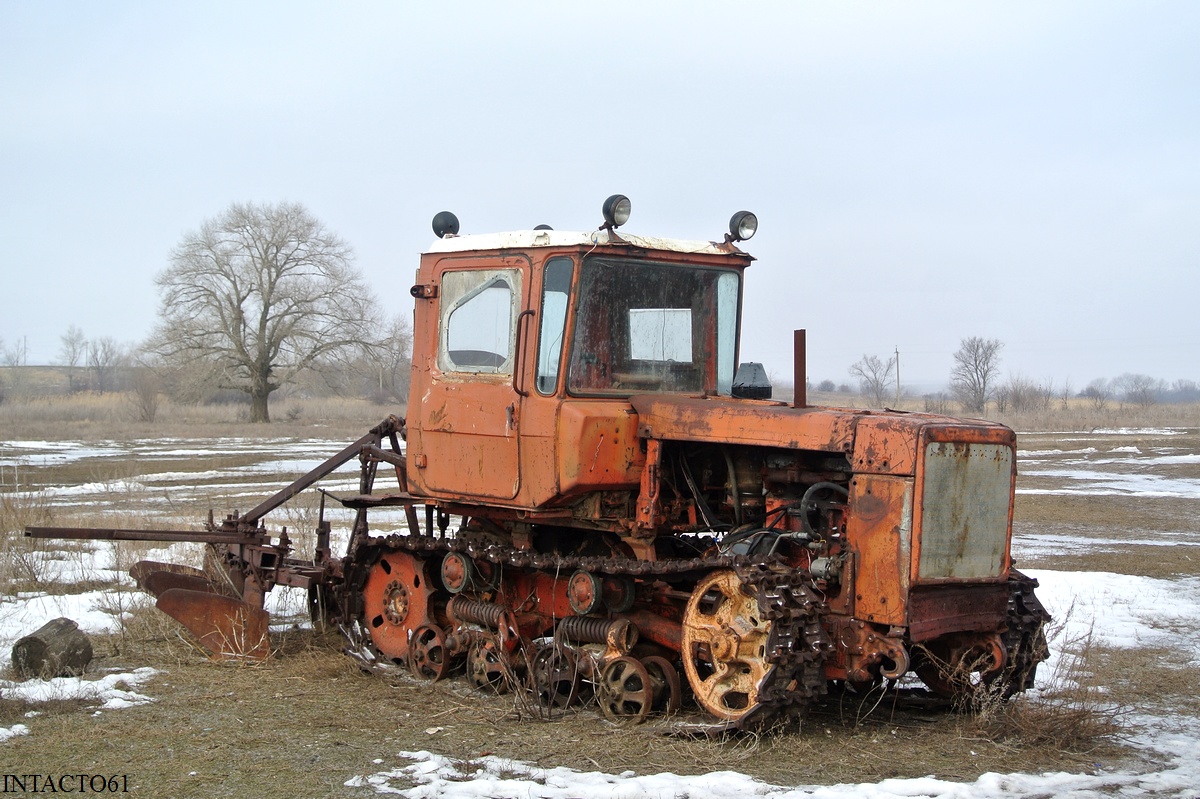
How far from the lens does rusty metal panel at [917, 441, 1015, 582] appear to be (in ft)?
21.0

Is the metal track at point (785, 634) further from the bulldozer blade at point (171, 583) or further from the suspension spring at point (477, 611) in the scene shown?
the bulldozer blade at point (171, 583)

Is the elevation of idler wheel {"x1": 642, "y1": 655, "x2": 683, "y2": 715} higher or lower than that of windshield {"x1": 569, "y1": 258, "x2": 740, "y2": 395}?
lower

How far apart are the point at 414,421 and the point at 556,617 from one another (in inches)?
65.9

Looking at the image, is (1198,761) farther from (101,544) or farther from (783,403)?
(101,544)

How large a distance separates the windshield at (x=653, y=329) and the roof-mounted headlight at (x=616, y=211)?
0.24 meters

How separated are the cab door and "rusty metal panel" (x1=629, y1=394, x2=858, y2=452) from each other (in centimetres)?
87

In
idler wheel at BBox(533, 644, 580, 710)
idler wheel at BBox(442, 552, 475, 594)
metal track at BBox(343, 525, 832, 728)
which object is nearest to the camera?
metal track at BBox(343, 525, 832, 728)

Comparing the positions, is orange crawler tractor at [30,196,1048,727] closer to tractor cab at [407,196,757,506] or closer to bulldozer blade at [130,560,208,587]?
tractor cab at [407,196,757,506]

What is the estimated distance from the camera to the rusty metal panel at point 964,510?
639 centimetres

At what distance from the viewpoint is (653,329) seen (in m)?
7.90

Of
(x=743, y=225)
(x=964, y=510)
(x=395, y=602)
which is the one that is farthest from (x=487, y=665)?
(x=743, y=225)

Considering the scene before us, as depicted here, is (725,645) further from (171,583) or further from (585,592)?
(171,583)

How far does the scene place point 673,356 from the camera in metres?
8.02

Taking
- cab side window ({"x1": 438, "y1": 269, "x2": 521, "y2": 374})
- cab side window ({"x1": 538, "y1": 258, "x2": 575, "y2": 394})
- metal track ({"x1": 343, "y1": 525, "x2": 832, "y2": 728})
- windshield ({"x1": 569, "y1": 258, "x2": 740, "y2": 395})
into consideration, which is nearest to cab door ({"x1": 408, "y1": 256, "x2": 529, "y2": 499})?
cab side window ({"x1": 438, "y1": 269, "x2": 521, "y2": 374})
